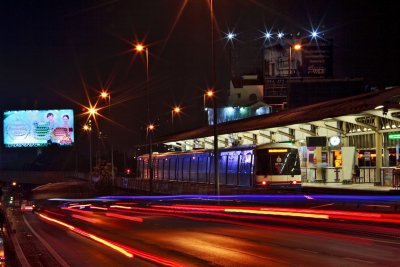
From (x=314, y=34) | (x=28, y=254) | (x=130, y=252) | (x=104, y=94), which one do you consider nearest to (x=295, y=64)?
(x=314, y=34)

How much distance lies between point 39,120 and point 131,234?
224 feet

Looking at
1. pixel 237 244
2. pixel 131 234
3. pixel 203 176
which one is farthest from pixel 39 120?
pixel 237 244

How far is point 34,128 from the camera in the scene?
284 feet

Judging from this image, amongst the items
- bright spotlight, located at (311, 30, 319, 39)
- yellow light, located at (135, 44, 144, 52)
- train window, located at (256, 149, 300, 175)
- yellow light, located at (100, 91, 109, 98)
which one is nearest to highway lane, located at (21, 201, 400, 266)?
train window, located at (256, 149, 300, 175)

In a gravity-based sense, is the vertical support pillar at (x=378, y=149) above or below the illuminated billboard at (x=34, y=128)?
below

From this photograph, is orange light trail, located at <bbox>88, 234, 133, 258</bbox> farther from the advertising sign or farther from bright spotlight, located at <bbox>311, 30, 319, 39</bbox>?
bright spotlight, located at <bbox>311, 30, 319, 39</bbox>

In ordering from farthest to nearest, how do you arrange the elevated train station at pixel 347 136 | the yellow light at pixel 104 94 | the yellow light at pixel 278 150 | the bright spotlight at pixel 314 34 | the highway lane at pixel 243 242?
the bright spotlight at pixel 314 34
the yellow light at pixel 104 94
the yellow light at pixel 278 150
the elevated train station at pixel 347 136
the highway lane at pixel 243 242

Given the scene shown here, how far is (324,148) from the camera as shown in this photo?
43.4m

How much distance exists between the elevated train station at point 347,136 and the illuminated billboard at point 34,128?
139 ft

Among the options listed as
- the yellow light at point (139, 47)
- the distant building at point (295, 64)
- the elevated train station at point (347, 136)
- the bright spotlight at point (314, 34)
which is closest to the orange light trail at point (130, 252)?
the elevated train station at point (347, 136)

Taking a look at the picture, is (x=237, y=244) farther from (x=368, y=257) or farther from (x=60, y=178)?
(x=60, y=178)

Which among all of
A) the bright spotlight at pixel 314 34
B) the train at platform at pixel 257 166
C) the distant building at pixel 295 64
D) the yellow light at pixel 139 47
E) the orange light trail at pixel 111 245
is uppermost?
the bright spotlight at pixel 314 34

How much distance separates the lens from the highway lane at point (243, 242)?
13.5 meters

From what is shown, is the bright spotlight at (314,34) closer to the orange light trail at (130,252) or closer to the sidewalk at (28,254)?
the orange light trail at (130,252)
